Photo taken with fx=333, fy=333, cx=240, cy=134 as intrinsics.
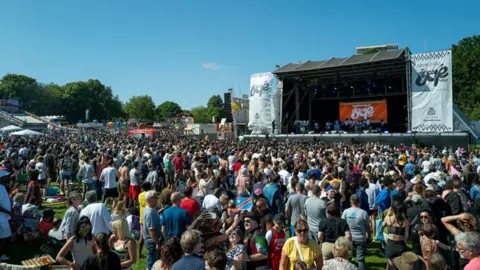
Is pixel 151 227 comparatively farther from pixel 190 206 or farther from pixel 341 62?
pixel 341 62

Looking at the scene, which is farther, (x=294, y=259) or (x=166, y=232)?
(x=166, y=232)

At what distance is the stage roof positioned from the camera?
20141mm

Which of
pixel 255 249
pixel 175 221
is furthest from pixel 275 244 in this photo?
pixel 175 221

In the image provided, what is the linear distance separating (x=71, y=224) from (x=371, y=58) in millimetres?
20310

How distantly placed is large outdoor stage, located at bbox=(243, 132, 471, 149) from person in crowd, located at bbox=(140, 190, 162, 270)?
19037mm

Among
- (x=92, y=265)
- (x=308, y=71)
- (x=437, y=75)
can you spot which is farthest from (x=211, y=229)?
(x=308, y=71)

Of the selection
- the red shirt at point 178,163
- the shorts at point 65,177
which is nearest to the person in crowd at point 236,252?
the red shirt at point 178,163

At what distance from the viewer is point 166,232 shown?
14.5ft

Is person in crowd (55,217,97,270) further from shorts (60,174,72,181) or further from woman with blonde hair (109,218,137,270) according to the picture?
shorts (60,174,72,181)

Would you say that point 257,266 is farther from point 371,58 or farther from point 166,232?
point 371,58

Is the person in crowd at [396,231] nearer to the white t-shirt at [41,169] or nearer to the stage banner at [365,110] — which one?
the white t-shirt at [41,169]

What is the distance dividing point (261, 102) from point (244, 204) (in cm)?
2115

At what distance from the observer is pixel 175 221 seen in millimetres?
4344

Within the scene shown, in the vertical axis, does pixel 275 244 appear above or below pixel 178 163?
below
